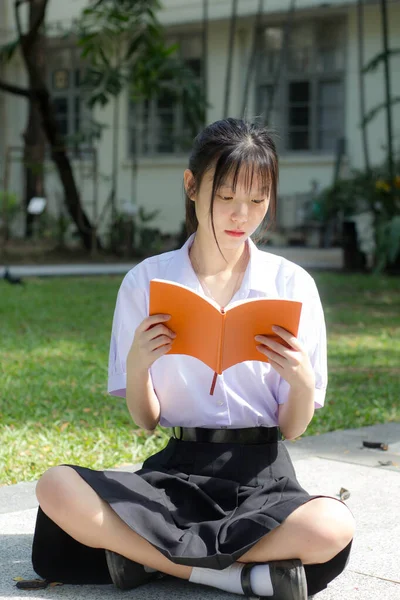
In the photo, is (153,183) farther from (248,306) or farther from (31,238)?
(248,306)

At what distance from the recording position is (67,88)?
759 inches

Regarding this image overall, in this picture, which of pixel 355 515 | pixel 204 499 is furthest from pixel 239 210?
pixel 355 515

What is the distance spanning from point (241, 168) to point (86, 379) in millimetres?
3024

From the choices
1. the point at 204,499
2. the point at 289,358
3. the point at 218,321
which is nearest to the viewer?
the point at 218,321

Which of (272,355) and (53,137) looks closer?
(272,355)

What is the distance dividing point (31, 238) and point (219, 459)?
517 inches

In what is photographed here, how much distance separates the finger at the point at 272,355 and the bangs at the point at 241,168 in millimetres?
387

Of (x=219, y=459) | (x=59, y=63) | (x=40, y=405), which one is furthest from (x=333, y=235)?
(x=219, y=459)

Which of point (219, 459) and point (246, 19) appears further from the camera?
point (246, 19)

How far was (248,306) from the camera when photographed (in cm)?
206

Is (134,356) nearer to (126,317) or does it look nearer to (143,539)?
(126,317)

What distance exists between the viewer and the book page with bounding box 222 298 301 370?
2074mm

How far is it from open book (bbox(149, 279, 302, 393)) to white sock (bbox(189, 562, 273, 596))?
1.53 ft

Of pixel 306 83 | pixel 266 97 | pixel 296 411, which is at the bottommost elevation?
pixel 296 411
